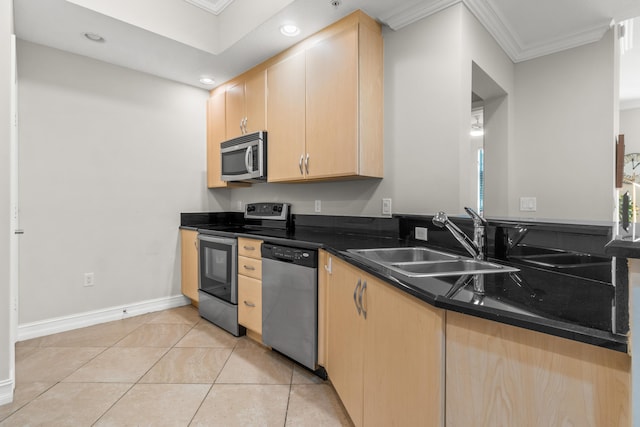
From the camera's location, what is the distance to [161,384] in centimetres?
187

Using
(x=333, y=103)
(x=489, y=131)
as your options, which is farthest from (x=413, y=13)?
(x=489, y=131)

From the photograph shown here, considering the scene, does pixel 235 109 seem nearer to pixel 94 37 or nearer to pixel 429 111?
pixel 94 37

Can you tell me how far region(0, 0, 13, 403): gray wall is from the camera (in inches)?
65.2

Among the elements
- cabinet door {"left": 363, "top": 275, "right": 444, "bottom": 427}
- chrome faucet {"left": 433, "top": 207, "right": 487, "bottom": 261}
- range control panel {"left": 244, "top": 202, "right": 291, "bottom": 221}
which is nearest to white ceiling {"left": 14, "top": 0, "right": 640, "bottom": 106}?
range control panel {"left": 244, "top": 202, "right": 291, "bottom": 221}

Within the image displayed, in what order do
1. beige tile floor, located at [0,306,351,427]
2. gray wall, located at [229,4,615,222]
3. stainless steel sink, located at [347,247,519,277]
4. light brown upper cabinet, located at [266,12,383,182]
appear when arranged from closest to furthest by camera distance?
stainless steel sink, located at [347,247,519,277]
beige tile floor, located at [0,306,351,427]
gray wall, located at [229,4,615,222]
light brown upper cabinet, located at [266,12,383,182]

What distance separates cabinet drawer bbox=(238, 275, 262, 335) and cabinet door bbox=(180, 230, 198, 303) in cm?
84

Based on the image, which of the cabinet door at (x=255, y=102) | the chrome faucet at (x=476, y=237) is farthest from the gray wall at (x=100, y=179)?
the chrome faucet at (x=476, y=237)

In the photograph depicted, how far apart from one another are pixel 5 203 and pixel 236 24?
196cm

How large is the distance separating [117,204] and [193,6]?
1869 millimetres

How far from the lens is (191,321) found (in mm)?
2873

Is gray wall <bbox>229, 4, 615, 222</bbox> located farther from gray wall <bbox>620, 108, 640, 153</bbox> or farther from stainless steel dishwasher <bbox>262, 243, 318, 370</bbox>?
gray wall <bbox>620, 108, 640, 153</bbox>

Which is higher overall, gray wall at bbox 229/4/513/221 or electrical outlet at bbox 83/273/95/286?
gray wall at bbox 229/4/513/221

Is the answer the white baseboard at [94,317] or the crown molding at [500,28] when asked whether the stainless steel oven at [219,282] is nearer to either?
the white baseboard at [94,317]

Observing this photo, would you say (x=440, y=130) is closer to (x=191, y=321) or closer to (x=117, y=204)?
(x=191, y=321)
